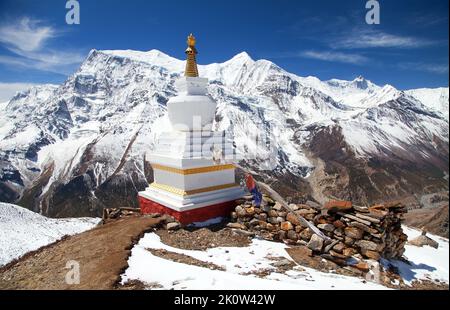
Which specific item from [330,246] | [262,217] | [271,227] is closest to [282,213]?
[271,227]

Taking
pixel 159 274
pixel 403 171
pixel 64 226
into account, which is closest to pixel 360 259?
pixel 159 274

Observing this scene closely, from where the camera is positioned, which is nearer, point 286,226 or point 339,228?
point 339,228

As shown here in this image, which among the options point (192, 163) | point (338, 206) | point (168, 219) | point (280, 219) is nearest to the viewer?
point (338, 206)

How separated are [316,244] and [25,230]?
852 centimetres

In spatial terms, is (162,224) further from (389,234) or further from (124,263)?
(389,234)

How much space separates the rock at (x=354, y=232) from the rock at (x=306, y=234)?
2.76 feet

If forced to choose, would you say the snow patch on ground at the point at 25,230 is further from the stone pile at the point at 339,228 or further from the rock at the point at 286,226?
the rock at the point at 286,226

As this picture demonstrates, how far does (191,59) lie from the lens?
36.3 feet

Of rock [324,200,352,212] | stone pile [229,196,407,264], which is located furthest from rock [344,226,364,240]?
rock [324,200,352,212]

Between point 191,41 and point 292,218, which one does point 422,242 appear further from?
point 191,41

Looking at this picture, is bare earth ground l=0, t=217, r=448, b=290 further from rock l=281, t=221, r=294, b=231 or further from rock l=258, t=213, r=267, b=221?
rock l=258, t=213, r=267, b=221

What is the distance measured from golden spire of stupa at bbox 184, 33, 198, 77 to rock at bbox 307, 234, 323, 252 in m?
6.51

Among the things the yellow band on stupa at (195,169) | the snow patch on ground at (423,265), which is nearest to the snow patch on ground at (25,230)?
the yellow band on stupa at (195,169)

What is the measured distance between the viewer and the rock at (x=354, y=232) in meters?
7.89
